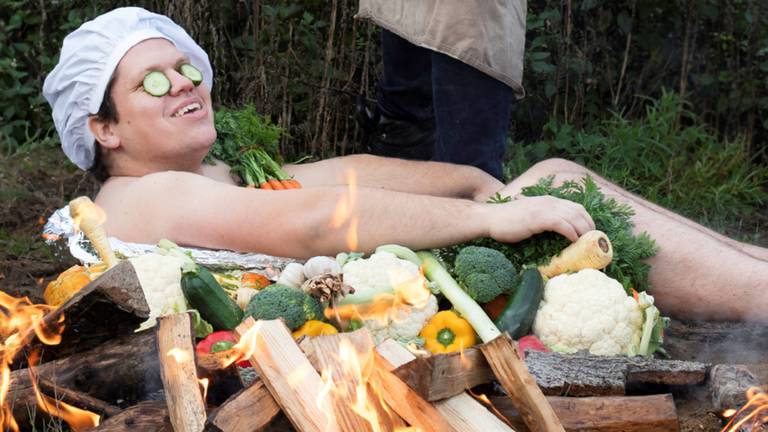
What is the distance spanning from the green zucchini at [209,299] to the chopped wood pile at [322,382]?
2.11ft

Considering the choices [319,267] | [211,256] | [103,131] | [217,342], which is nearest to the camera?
[217,342]

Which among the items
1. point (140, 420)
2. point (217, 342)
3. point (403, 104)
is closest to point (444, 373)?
point (140, 420)

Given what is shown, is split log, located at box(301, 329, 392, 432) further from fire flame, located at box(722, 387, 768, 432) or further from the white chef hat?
the white chef hat

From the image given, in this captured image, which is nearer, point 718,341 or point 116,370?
point 116,370

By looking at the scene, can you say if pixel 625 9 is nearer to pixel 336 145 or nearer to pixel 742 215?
pixel 742 215

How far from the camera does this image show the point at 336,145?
22.2 feet

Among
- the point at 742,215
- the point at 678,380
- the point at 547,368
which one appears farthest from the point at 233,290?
the point at 742,215

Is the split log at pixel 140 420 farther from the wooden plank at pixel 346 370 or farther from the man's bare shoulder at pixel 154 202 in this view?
the man's bare shoulder at pixel 154 202

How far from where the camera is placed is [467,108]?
4883 millimetres

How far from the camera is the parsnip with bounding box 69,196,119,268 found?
389 centimetres

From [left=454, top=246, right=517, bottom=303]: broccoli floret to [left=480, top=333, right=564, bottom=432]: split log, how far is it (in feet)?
3.70

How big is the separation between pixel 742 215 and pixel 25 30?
213 inches

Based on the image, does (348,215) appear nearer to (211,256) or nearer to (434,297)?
(434,297)

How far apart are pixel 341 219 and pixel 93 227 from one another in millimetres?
950
